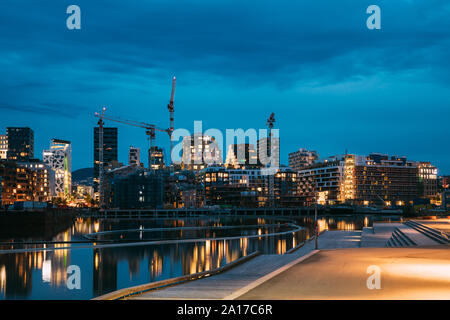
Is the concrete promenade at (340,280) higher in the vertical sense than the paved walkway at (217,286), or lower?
higher

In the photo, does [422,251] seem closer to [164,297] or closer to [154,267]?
[164,297]

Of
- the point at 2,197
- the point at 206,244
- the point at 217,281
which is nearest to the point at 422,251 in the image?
the point at 217,281

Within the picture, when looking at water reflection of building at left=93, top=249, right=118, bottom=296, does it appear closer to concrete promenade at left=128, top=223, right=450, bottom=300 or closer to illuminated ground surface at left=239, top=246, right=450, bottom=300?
concrete promenade at left=128, top=223, right=450, bottom=300

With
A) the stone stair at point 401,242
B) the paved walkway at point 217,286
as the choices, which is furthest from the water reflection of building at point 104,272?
the stone stair at point 401,242

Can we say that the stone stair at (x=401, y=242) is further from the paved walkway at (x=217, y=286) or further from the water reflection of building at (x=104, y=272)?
the water reflection of building at (x=104, y=272)

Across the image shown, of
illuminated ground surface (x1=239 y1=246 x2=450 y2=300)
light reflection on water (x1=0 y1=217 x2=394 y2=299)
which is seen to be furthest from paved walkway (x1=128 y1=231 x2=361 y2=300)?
light reflection on water (x1=0 y1=217 x2=394 y2=299)

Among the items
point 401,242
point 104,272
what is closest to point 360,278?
point 401,242

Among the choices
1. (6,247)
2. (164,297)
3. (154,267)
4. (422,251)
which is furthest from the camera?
(6,247)

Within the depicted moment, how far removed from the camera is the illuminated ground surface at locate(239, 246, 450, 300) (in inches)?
600

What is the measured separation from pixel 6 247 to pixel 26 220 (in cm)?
3620

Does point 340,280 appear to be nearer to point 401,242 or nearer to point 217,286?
point 217,286

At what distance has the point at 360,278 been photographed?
1867cm

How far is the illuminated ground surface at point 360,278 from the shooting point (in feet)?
50.0
